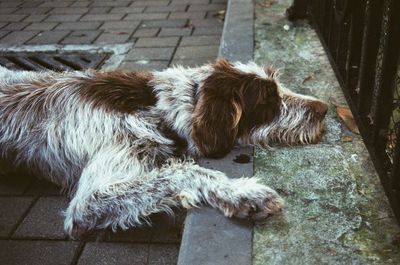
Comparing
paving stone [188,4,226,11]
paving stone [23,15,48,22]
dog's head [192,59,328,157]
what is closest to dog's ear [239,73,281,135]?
dog's head [192,59,328,157]

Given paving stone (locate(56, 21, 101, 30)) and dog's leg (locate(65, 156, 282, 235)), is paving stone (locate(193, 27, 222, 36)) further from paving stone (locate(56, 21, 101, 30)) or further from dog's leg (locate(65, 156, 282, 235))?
dog's leg (locate(65, 156, 282, 235))

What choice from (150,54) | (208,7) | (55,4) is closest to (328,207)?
(150,54)

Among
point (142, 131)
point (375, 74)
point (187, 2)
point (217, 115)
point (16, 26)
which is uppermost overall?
point (375, 74)

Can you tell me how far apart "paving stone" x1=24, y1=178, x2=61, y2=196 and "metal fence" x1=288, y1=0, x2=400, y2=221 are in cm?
210

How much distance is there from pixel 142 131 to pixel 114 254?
84 cm

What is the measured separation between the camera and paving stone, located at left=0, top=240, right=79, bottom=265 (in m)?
2.75

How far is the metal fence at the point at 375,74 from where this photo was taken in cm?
248

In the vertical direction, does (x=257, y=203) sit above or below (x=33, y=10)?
above

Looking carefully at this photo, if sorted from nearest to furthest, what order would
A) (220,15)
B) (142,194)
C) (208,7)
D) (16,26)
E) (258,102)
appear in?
(142,194) < (258,102) < (16,26) < (220,15) < (208,7)

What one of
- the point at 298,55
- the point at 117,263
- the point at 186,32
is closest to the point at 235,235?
the point at 117,263

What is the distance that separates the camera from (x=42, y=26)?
6.70m

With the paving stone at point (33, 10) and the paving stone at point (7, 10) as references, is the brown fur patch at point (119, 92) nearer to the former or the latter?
the paving stone at point (33, 10)

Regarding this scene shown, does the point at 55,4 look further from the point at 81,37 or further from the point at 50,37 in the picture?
the point at 81,37

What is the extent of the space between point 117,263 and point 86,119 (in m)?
1.05
